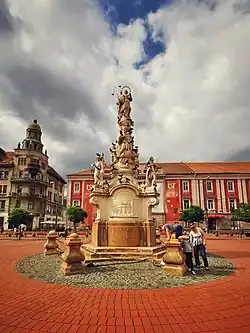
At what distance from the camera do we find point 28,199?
52906mm

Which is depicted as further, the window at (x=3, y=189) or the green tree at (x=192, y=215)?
the window at (x=3, y=189)

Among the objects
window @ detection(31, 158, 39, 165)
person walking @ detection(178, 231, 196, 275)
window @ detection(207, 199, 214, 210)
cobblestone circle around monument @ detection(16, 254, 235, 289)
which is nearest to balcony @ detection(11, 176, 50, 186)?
window @ detection(31, 158, 39, 165)

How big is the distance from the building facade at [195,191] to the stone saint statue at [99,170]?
40801mm

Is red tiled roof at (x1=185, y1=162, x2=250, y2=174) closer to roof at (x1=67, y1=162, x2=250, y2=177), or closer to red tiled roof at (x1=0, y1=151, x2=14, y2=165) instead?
roof at (x1=67, y1=162, x2=250, y2=177)

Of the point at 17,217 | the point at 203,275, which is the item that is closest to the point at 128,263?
the point at 203,275

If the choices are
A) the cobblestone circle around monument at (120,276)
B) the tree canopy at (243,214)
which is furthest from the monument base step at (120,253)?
the tree canopy at (243,214)

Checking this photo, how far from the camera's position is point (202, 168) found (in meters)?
59.7

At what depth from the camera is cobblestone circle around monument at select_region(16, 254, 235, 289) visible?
677cm

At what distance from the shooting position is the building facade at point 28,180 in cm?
5241

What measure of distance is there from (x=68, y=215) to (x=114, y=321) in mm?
41816

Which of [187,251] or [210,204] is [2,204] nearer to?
[210,204]

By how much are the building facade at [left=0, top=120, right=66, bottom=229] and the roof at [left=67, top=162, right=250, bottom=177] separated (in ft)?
24.8

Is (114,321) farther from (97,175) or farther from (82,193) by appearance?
(82,193)

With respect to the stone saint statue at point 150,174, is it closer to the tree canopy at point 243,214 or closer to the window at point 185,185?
the tree canopy at point 243,214
